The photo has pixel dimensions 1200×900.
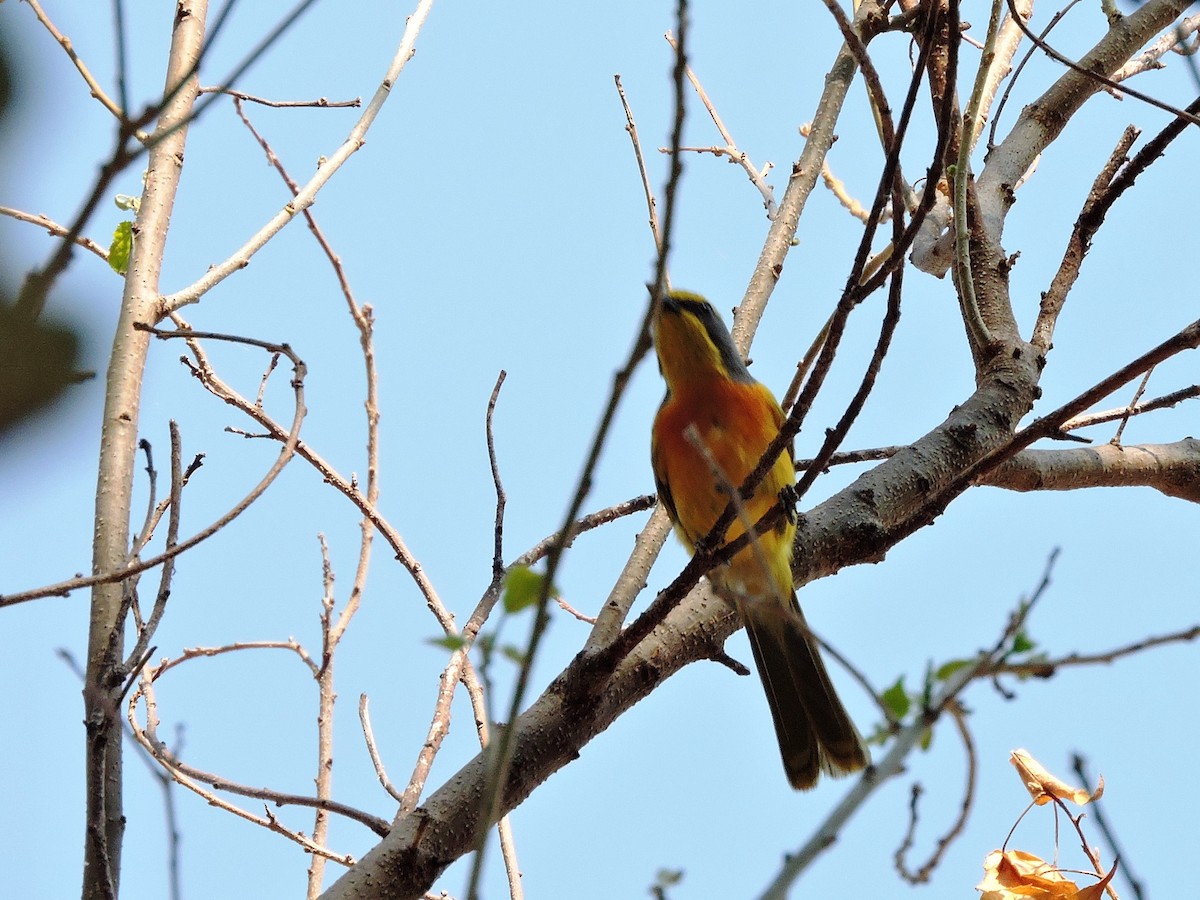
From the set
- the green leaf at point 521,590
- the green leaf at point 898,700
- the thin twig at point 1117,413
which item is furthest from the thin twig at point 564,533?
the thin twig at point 1117,413

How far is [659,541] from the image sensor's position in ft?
12.1

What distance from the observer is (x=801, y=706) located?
4.27 meters

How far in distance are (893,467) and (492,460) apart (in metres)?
1.19

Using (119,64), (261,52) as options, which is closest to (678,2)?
(261,52)

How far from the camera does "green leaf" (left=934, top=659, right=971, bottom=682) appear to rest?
4.72 ft

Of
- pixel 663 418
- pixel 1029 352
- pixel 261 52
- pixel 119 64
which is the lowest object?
pixel 261 52

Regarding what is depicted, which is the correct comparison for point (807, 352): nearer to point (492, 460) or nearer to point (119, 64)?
point (492, 460)

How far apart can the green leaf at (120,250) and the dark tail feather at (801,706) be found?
2.27 meters

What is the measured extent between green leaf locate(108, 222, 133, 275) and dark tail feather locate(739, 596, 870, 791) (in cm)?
227

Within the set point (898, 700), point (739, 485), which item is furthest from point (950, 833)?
point (739, 485)

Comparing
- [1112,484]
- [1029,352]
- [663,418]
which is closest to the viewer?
[1029,352]

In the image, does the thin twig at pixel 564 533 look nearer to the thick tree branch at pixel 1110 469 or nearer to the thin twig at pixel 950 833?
the thin twig at pixel 950 833

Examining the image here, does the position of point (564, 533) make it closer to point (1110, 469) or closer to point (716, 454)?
point (716, 454)

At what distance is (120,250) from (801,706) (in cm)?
275
